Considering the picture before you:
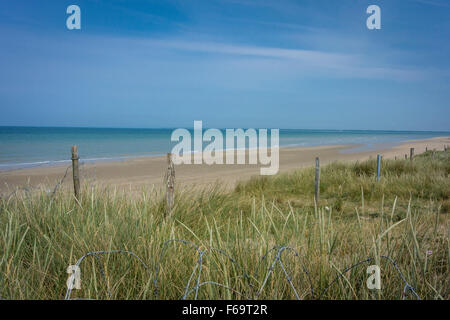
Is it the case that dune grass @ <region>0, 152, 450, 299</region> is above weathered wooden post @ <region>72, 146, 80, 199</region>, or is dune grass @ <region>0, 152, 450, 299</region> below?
below

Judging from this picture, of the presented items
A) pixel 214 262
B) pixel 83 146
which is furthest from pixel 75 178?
pixel 83 146

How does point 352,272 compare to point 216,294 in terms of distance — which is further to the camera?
point 352,272

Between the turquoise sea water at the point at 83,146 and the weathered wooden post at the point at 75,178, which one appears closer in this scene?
the weathered wooden post at the point at 75,178

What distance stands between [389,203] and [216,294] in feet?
23.3

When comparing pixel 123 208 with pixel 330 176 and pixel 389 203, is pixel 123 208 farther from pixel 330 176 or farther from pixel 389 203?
pixel 330 176

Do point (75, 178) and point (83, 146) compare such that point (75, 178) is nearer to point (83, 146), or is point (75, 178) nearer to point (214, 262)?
point (214, 262)

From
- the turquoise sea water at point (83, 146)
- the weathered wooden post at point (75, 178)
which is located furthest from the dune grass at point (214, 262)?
the turquoise sea water at point (83, 146)

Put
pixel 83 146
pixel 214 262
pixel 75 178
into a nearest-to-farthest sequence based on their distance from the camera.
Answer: pixel 214 262, pixel 75 178, pixel 83 146

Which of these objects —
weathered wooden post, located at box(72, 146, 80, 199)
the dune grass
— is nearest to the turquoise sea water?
weathered wooden post, located at box(72, 146, 80, 199)

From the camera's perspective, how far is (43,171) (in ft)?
58.2

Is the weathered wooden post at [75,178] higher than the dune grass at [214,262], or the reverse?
the weathered wooden post at [75,178]

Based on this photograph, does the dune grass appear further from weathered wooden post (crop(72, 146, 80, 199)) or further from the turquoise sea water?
the turquoise sea water

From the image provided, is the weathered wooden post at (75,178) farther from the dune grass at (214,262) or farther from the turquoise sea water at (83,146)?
the turquoise sea water at (83,146)
